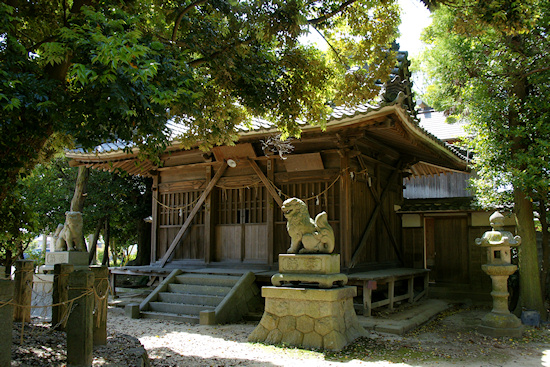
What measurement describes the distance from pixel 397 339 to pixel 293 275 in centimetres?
222

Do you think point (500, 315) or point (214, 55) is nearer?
point (214, 55)

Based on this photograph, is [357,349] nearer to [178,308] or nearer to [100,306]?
[100,306]

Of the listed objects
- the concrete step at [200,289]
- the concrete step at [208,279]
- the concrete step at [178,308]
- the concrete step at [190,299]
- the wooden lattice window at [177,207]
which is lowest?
the concrete step at [178,308]

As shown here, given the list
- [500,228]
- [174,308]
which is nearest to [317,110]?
[500,228]

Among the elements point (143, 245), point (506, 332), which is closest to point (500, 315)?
point (506, 332)

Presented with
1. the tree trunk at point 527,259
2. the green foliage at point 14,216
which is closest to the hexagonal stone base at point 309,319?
the green foliage at point 14,216

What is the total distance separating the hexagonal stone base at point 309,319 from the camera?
671cm

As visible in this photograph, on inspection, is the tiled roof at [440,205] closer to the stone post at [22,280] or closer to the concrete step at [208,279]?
the concrete step at [208,279]

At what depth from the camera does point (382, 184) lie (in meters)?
12.1

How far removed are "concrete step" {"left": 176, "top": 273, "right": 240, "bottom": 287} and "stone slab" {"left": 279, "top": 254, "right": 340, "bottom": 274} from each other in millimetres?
2904

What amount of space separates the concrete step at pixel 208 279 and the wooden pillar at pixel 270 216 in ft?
3.65

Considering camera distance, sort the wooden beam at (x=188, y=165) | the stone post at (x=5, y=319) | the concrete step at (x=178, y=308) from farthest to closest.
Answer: the wooden beam at (x=188, y=165), the concrete step at (x=178, y=308), the stone post at (x=5, y=319)

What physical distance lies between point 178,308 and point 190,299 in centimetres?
36

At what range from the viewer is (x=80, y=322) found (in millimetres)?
4316
